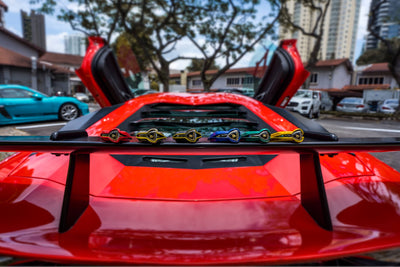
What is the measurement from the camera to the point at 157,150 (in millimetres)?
763

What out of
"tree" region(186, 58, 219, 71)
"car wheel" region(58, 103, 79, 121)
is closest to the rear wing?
"car wheel" region(58, 103, 79, 121)

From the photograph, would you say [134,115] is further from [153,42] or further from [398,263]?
[153,42]

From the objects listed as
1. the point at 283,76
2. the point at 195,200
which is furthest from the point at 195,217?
the point at 283,76

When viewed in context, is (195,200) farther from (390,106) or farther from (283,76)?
(390,106)

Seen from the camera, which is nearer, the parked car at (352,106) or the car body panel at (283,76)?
the car body panel at (283,76)

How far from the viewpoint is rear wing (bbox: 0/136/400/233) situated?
0.76m

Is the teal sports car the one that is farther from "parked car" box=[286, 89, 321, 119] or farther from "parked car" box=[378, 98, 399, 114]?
"parked car" box=[378, 98, 399, 114]

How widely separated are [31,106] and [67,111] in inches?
42.2

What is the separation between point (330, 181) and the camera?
3.35 feet

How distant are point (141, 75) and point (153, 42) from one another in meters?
14.8

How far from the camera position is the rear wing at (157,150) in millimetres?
759

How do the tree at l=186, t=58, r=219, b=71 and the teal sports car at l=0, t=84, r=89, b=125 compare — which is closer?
the teal sports car at l=0, t=84, r=89, b=125

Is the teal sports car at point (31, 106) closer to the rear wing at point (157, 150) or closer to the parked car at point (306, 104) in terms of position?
the rear wing at point (157, 150)

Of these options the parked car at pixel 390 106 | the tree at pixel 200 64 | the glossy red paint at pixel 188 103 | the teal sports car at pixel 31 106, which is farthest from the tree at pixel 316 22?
the glossy red paint at pixel 188 103
